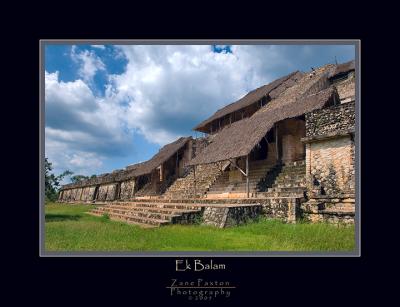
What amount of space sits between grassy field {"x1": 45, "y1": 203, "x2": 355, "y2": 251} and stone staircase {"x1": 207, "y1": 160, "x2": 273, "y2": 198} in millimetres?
4386

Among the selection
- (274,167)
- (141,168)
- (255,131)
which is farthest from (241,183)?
(141,168)

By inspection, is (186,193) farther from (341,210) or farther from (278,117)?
(341,210)

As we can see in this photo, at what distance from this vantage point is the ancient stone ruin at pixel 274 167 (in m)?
10.0

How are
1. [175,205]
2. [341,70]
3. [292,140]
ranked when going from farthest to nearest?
[341,70], [292,140], [175,205]

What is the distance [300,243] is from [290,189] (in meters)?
4.27

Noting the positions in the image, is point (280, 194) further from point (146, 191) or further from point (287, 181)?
point (146, 191)

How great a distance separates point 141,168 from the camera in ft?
84.4

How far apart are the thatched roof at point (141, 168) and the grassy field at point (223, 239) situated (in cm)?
1394

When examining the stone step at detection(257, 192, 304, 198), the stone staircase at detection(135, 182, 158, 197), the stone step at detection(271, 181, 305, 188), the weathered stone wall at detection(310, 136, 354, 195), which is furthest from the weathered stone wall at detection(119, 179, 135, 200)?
the weathered stone wall at detection(310, 136, 354, 195)

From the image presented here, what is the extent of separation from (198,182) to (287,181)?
8452 millimetres

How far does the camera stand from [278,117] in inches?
547

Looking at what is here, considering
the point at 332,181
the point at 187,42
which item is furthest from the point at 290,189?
the point at 187,42

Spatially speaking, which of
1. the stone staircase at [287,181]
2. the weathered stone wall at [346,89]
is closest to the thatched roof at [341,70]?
the weathered stone wall at [346,89]

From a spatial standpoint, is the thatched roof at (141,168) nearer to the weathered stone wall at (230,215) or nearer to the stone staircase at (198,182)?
the stone staircase at (198,182)
